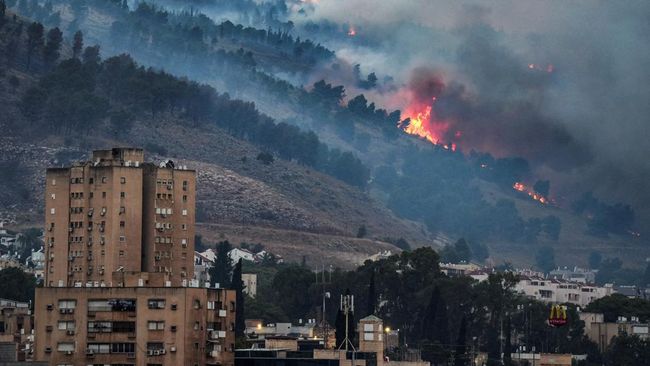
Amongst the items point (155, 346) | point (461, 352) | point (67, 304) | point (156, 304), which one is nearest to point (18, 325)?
point (461, 352)

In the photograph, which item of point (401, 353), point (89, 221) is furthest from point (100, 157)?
point (401, 353)

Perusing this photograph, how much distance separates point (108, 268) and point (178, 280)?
5.14m

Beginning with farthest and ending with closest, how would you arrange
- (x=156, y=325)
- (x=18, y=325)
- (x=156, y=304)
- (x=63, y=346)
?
(x=18, y=325)
(x=63, y=346)
(x=156, y=304)
(x=156, y=325)

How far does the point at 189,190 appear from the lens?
545ft

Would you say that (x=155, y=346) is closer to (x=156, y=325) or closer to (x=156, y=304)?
(x=156, y=325)

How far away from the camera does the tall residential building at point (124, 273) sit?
128 meters

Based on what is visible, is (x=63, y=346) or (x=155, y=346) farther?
(x=63, y=346)

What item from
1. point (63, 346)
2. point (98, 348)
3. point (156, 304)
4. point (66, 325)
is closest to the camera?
point (156, 304)

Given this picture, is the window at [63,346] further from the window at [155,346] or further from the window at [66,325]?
the window at [155,346]

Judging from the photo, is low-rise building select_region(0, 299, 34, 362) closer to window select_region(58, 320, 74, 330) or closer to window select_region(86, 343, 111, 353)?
window select_region(58, 320, 74, 330)

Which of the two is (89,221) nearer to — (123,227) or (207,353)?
(123,227)

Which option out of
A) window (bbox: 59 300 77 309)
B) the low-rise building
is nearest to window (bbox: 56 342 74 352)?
window (bbox: 59 300 77 309)

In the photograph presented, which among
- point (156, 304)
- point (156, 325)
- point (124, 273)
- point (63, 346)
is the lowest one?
point (63, 346)

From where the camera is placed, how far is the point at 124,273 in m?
148
